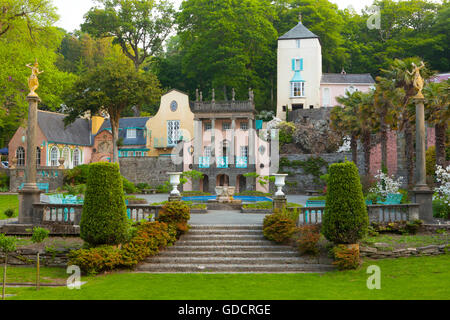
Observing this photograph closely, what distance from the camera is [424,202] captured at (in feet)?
52.7

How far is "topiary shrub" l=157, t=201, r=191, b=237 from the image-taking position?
561 inches

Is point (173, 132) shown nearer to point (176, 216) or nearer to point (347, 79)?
point (347, 79)

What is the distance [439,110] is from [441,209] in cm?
702

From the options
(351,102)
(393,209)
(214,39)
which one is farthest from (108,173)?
(214,39)

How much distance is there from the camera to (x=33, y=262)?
507 inches

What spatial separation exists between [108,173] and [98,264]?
103 inches

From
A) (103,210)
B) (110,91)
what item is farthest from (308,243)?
(110,91)

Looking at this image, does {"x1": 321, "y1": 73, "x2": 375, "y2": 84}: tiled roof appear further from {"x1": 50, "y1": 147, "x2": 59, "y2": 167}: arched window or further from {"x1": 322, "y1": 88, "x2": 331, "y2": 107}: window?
{"x1": 50, "y1": 147, "x2": 59, "y2": 167}: arched window

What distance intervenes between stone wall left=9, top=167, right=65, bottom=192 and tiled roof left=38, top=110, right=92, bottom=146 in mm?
10187

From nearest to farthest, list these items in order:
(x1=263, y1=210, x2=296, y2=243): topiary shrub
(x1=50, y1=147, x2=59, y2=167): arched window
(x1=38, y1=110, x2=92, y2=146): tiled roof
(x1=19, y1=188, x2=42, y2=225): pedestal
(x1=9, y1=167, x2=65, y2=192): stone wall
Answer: (x1=263, y1=210, x2=296, y2=243): topiary shrub
(x1=19, y1=188, x2=42, y2=225): pedestal
(x1=9, y1=167, x2=65, y2=192): stone wall
(x1=38, y1=110, x2=92, y2=146): tiled roof
(x1=50, y1=147, x2=59, y2=167): arched window

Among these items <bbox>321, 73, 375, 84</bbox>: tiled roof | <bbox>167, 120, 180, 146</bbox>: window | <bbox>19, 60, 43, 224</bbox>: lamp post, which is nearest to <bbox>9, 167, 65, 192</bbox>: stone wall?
<bbox>167, 120, 180, 146</bbox>: window

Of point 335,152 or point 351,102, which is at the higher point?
point 351,102

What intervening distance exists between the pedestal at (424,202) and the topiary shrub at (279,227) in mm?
5544
